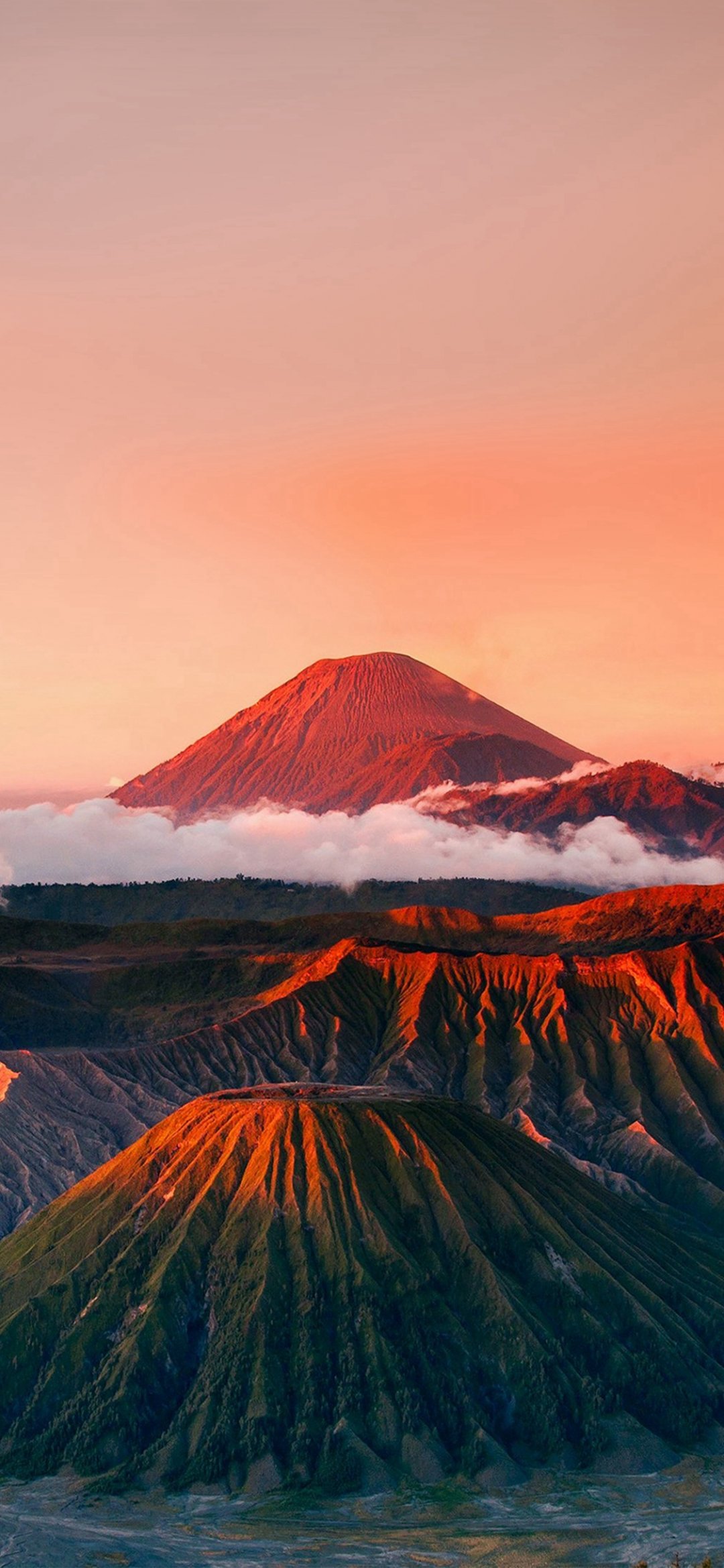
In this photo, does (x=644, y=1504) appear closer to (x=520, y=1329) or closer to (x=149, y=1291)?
(x=520, y=1329)

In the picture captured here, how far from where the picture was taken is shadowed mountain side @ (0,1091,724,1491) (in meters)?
A: 176

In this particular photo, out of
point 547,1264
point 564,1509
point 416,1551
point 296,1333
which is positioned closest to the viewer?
point 416,1551

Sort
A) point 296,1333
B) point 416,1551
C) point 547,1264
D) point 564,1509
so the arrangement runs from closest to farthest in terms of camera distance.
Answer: point 416,1551, point 564,1509, point 296,1333, point 547,1264

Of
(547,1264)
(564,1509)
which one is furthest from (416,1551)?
(547,1264)

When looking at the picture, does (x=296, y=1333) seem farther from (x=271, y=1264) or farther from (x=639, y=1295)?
(x=639, y=1295)

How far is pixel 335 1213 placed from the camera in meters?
192

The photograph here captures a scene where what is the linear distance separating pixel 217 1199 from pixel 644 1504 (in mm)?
46052

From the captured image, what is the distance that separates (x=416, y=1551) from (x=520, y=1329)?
103 feet

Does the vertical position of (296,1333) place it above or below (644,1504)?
above

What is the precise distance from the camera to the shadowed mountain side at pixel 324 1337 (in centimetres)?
17625

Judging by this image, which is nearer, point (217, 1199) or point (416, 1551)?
point (416, 1551)

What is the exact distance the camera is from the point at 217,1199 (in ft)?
642

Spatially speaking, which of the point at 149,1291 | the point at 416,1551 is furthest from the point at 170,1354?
the point at 416,1551

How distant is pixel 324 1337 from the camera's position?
183 m
